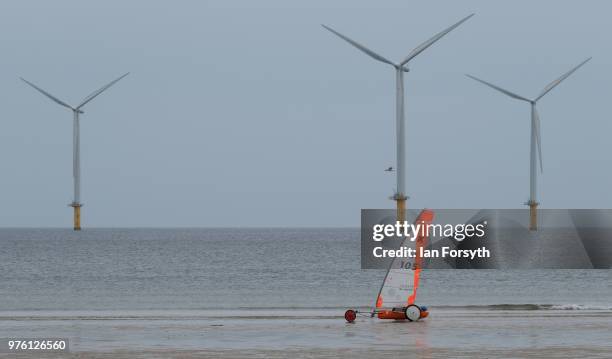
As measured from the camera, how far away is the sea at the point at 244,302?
167 ft

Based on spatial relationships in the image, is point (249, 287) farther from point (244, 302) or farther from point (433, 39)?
point (433, 39)

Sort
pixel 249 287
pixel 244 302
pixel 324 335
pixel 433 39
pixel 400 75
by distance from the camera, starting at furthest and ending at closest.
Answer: pixel 400 75, pixel 433 39, pixel 249 287, pixel 244 302, pixel 324 335

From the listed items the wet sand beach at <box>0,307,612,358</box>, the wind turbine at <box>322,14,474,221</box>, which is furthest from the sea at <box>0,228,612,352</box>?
the wind turbine at <box>322,14,474,221</box>

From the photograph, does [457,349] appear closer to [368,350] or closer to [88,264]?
[368,350]

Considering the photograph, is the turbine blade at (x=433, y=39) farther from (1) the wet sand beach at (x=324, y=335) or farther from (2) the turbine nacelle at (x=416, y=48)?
(1) the wet sand beach at (x=324, y=335)

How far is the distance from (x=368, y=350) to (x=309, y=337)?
22.8ft

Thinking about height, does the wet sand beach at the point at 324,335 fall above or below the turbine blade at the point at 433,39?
below

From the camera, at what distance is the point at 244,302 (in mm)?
91562

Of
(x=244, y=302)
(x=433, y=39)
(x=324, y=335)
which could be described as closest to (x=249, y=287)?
(x=244, y=302)

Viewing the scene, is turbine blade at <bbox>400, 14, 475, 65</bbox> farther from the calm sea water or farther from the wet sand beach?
the wet sand beach

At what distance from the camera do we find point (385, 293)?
56.2m

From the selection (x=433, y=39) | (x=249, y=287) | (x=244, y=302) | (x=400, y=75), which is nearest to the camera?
(x=244, y=302)

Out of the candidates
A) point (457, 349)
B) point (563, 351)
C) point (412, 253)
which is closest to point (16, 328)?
point (412, 253)

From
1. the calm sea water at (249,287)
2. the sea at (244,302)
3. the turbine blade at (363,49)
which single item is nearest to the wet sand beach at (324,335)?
the sea at (244,302)
